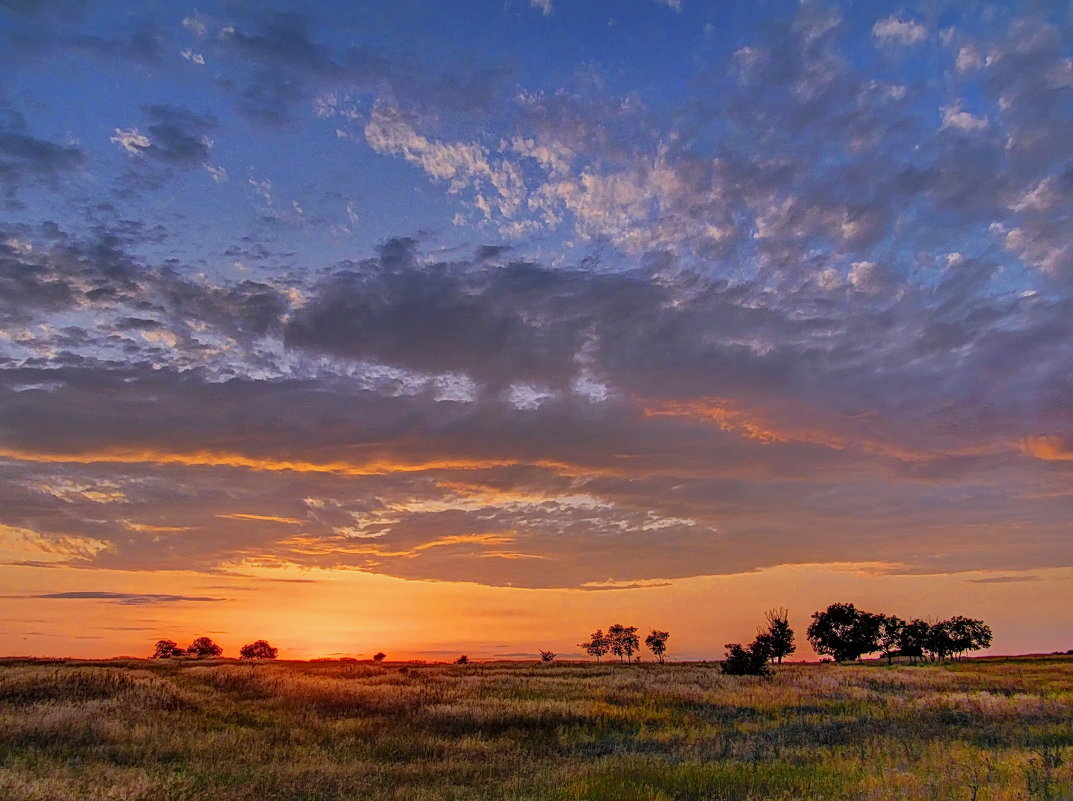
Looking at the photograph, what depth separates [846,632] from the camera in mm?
112812

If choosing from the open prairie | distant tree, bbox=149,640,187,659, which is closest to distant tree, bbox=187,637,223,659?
distant tree, bbox=149,640,187,659

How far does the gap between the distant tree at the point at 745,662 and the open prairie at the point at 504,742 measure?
16.2 metres

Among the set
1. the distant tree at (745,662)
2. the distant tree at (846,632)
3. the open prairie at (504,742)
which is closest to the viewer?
the open prairie at (504,742)

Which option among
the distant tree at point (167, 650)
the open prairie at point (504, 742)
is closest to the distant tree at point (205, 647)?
the distant tree at point (167, 650)

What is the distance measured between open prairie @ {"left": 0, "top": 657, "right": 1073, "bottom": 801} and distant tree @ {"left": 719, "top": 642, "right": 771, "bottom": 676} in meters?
16.2

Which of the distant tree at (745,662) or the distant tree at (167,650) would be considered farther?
the distant tree at (167,650)

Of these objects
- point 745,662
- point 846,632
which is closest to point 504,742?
point 745,662

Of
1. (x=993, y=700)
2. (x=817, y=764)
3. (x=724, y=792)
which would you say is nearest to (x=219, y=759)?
(x=724, y=792)

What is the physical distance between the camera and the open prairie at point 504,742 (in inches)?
602

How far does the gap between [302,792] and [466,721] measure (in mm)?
10758

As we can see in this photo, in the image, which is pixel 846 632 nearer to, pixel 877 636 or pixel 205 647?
pixel 877 636

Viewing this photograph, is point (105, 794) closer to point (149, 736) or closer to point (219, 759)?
point (219, 759)

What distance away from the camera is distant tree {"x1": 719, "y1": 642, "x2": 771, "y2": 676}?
2021 inches

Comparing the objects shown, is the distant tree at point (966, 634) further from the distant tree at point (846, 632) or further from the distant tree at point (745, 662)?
the distant tree at point (745, 662)
